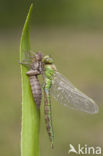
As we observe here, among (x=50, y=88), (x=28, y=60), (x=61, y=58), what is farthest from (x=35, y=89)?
(x=61, y=58)

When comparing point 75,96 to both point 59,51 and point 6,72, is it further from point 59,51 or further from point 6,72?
point 59,51

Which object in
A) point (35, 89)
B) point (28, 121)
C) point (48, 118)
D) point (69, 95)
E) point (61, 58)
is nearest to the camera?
point (28, 121)

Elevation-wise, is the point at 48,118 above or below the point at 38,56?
below

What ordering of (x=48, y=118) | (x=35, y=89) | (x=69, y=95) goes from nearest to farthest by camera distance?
(x=35, y=89) < (x=48, y=118) < (x=69, y=95)

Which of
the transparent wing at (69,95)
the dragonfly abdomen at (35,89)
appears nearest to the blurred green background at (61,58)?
the transparent wing at (69,95)

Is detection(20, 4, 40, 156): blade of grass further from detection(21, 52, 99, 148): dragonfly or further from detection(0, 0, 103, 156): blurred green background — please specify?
detection(0, 0, 103, 156): blurred green background

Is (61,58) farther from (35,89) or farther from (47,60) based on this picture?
(35,89)

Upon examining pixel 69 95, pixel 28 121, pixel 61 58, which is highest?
pixel 61 58
